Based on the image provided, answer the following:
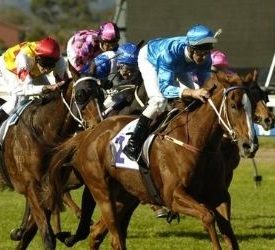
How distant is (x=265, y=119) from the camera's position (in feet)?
27.0

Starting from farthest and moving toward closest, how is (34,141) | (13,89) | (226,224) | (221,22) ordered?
(221,22), (13,89), (34,141), (226,224)

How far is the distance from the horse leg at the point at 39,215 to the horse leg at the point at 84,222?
0.16 meters

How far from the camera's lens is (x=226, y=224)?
22.9 feet

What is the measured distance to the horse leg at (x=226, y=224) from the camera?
6.89 meters

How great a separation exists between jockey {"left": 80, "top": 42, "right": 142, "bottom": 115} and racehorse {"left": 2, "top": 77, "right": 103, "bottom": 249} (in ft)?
1.41

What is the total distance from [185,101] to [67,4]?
8364 centimetres

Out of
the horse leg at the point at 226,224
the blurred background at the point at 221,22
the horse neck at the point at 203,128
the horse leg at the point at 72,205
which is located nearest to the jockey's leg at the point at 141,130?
the horse neck at the point at 203,128

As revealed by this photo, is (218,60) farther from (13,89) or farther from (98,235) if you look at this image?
(98,235)

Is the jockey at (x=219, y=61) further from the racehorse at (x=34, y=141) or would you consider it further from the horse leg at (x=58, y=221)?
the horse leg at (x=58, y=221)

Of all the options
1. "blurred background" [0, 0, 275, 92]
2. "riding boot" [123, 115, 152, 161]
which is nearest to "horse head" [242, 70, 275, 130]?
"riding boot" [123, 115, 152, 161]

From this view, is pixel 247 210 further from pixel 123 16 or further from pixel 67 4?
pixel 67 4

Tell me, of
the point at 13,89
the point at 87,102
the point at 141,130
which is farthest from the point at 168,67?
the point at 13,89

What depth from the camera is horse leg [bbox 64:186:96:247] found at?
7.88 metres

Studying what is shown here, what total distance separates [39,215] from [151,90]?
1.35 m
